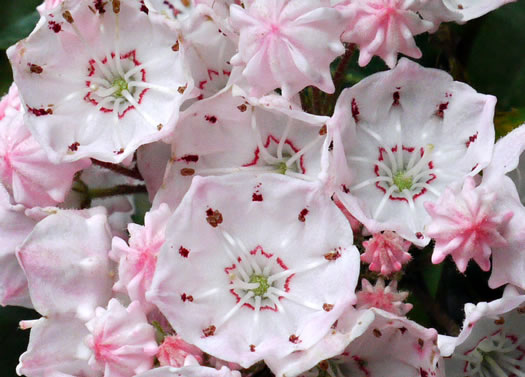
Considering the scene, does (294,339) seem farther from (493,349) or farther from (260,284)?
(493,349)

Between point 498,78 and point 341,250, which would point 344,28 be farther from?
point 498,78

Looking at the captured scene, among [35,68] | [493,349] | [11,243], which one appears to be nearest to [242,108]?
[35,68]

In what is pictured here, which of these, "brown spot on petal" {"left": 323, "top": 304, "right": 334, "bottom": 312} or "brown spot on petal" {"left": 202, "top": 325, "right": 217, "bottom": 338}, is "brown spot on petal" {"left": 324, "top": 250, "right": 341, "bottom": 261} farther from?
"brown spot on petal" {"left": 202, "top": 325, "right": 217, "bottom": 338}

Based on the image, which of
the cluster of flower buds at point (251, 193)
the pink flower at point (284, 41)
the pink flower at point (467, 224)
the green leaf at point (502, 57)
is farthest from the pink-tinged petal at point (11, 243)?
the green leaf at point (502, 57)

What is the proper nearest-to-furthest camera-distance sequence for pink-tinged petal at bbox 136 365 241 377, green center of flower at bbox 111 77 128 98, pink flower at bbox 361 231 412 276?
pink-tinged petal at bbox 136 365 241 377, pink flower at bbox 361 231 412 276, green center of flower at bbox 111 77 128 98

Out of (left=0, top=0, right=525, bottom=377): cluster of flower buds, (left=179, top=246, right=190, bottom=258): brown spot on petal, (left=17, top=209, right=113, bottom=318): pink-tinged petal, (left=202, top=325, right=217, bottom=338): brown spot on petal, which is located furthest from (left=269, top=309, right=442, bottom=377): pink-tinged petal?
(left=17, top=209, right=113, bottom=318): pink-tinged petal

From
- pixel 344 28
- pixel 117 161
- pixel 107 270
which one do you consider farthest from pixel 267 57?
pixel 107 270

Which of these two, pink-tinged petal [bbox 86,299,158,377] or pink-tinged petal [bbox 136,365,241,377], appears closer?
pink-tinged petal [bbox 136,365,241,377]
